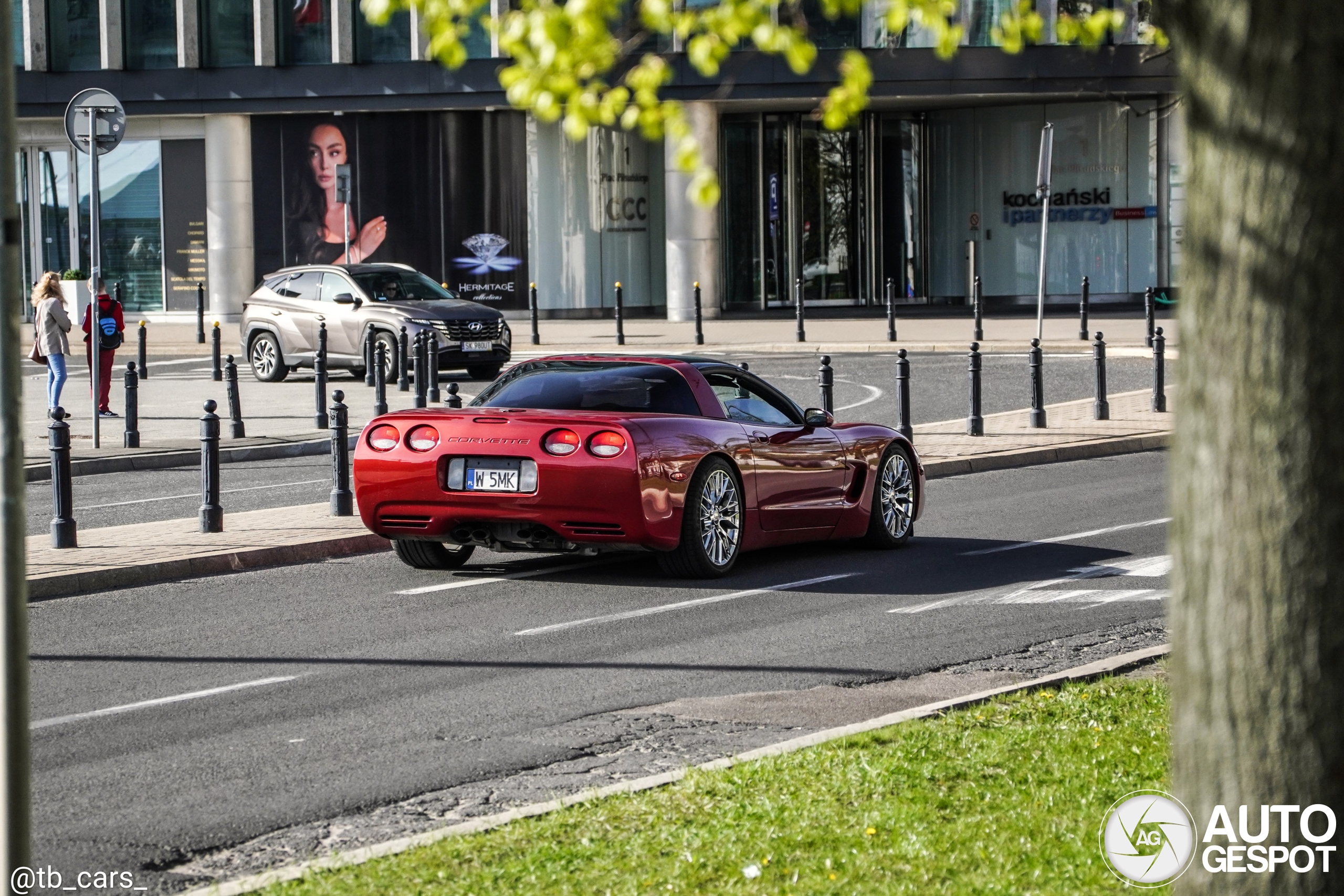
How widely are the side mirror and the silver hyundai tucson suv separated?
554 inches

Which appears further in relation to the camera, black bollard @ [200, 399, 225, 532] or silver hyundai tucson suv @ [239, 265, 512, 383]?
silver hyundai tucson suv @ [239, 265, 512, 383]

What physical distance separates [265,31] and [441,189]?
5.30 metres

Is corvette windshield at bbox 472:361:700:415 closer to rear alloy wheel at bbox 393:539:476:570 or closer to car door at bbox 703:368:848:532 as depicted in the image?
car door at bbox 703:368:848:532

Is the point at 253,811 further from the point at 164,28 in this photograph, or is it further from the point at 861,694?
the point at 164,28

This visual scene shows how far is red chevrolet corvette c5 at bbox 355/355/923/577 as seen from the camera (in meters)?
10.7

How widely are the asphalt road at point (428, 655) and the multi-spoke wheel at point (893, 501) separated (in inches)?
6.2

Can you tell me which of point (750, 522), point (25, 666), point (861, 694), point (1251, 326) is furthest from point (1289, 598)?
point (750, 522)

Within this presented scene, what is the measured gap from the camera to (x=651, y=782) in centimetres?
636

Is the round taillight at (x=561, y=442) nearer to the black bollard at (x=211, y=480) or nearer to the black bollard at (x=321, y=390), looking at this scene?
the black bollard at (x=211, y=480)

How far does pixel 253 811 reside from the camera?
6270 millimetres

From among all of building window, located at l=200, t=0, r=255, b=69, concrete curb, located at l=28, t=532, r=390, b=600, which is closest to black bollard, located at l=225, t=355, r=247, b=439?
concrete curb, located at l=28, t=532, r=390, b=600

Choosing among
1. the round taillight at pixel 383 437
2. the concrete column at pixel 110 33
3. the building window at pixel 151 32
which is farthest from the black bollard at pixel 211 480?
the concrete column at pixel 110 33

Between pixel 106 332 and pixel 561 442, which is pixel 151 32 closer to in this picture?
pixel 106 332

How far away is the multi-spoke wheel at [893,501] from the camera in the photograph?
42.0 ft
